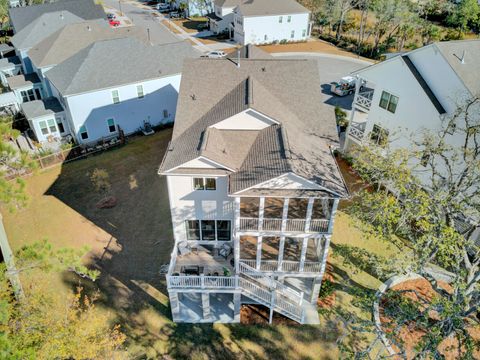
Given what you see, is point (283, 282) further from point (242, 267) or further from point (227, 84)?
point (227, 84)

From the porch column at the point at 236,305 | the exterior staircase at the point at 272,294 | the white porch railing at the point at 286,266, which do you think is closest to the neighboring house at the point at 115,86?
the white porch railing at the point at 286,266

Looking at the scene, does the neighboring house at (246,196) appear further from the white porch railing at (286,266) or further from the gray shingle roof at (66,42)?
the gray shingle roof at (66,42)

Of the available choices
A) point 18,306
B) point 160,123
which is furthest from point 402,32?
point 18,306

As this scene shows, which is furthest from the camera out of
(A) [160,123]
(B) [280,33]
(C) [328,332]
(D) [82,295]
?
(B) [280,33]

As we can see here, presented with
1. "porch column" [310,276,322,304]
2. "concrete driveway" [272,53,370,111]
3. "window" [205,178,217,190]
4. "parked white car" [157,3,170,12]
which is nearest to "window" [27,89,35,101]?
"window" [205,178,217,190]

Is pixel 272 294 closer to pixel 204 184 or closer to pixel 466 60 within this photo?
pixel 204 184

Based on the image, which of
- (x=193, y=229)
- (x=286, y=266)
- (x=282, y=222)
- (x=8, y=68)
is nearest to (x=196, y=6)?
(x=8, y=68)
